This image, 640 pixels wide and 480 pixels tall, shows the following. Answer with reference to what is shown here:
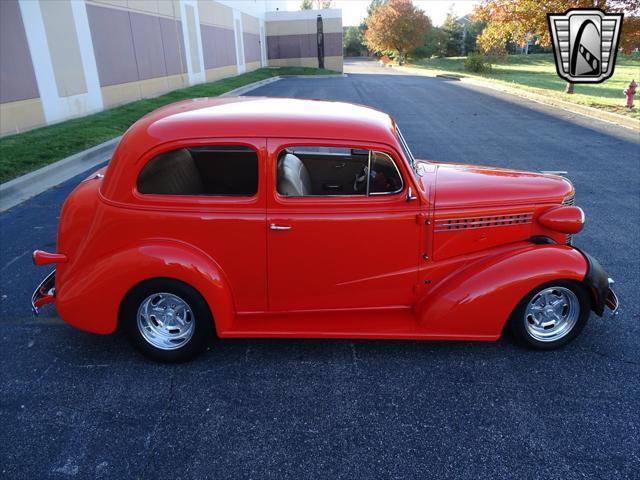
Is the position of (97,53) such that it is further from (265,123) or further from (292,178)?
(292,178)

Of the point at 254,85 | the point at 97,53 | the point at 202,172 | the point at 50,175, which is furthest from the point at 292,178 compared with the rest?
the point at 254,85

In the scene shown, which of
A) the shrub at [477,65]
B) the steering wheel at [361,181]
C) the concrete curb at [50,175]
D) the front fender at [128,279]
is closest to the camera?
the front fender at [128,279]

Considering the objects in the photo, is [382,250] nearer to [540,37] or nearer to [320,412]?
[320,412]

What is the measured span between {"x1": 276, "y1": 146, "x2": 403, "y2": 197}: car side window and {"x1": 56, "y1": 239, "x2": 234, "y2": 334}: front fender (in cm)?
82

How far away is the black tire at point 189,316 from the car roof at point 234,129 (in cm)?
75

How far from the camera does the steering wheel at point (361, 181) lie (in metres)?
3.54

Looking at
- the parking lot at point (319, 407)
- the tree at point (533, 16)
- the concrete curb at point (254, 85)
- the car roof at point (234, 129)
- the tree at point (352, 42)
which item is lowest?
the parking lot at point (319, 407)

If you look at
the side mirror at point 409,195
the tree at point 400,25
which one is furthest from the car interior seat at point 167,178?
the tree at point 400,25

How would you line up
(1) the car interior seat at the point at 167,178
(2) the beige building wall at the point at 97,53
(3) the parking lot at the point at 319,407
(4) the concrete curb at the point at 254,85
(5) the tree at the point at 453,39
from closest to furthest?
1. (3) the parking lot at the point at 319,407
2. (1) the car interior seat at the point at 167,178
3. (2) the beige building wall at the point at 97,53
4. (4) the concrete curb at the point at 254,85
5. (5) the tree at the point at 453,39

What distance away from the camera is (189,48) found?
23.6 metres

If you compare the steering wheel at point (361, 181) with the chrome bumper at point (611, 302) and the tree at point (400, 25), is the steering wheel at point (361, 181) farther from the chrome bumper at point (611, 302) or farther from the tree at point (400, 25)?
the tree at point (400, 25)

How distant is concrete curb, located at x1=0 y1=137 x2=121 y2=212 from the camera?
7332mm

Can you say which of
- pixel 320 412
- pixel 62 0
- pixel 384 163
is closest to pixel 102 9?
pixel 62 0

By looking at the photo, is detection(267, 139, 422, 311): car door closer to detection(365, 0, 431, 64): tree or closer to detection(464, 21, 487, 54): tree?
detection(365, 0, 431, 64): tree
